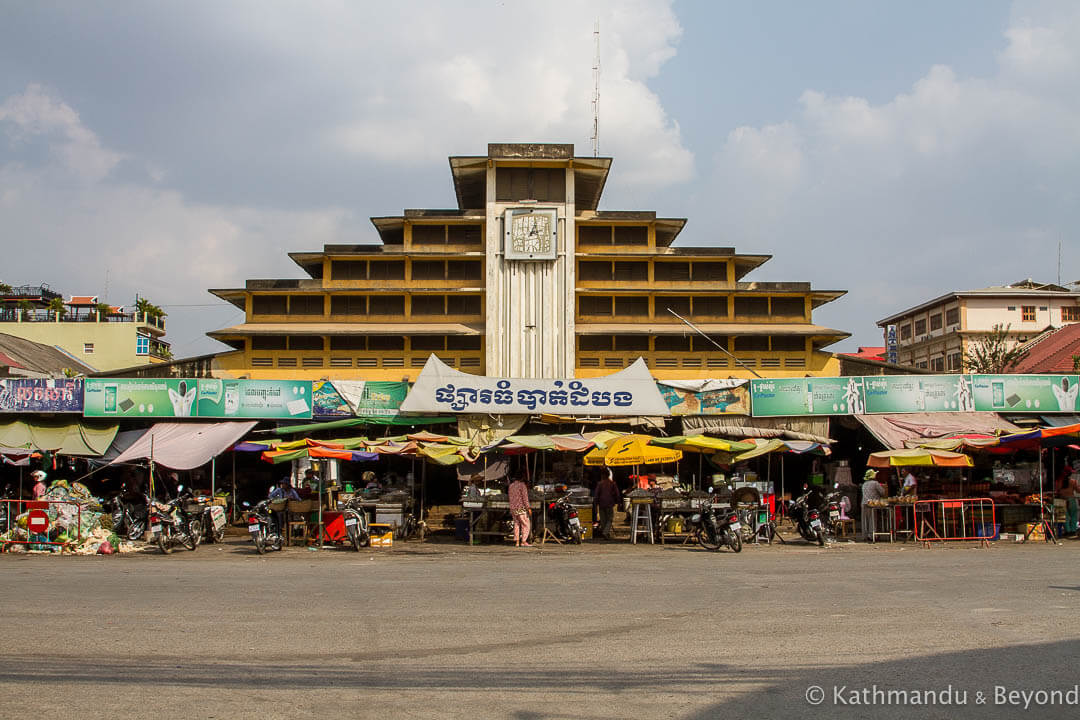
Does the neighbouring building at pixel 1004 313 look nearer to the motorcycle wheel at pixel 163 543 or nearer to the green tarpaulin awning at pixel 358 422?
the green tarpaulin awning at pixel 358 422

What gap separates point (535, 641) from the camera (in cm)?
927

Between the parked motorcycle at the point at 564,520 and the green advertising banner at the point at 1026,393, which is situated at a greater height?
the green advertising banner at the point at 1026,393

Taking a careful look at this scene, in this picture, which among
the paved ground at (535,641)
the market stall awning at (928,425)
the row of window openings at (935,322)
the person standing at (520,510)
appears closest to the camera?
the paved ground at (535,641)

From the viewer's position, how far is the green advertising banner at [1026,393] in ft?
97.9

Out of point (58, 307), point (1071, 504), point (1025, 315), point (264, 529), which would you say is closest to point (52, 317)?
point (58, 307)

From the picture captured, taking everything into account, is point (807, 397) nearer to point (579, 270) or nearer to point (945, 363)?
point (579, 270)

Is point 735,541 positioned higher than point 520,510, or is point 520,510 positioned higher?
point 520,510

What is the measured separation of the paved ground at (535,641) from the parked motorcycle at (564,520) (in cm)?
562

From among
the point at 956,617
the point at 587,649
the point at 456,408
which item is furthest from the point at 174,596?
the point at 456,408

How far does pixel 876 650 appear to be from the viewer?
28.4ft

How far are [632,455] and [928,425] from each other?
1147 cm

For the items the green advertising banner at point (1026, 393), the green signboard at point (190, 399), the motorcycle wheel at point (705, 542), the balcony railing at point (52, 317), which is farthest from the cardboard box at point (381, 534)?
the balcony railing at point (52, 317)

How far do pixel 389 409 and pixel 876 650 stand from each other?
22431 millimetres

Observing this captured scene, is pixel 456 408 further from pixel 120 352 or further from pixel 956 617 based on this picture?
pixel 120 352
